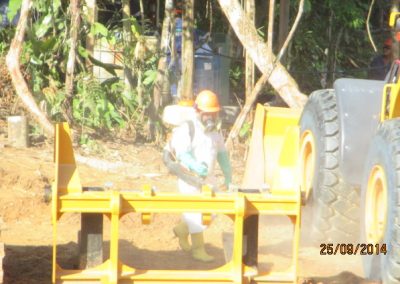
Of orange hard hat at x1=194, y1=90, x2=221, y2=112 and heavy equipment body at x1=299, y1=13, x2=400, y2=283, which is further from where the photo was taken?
orange hard hat at x1=194, y1=90, x2=221, y2=112

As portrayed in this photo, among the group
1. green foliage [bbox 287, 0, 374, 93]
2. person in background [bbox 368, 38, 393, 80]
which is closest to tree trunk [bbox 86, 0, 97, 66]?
person in background [bbox 368, 38, 393, 80]

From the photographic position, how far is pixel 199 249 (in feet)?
21.5

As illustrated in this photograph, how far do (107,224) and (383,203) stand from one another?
289 cm

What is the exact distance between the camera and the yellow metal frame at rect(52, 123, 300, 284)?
4980 mm

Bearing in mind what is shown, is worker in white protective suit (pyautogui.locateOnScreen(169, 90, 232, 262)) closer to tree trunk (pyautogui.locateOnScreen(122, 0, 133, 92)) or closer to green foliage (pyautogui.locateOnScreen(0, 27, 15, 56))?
tree trunk (pyautogui.locateOnScreen(122, 0, 133, 92))

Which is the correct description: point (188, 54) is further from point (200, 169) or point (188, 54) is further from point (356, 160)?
point (356, 160)

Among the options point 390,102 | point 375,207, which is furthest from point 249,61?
point 375,207

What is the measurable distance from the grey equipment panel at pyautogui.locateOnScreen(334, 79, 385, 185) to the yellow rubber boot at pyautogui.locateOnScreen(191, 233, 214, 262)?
3.90 feet

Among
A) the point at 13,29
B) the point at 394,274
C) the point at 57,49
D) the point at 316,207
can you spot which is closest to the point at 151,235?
the point at 316,207

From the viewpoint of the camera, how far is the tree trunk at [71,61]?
10.1 metres

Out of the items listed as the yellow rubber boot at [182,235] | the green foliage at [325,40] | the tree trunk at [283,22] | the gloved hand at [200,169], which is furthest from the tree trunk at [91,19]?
the gloved hand at [200,169]

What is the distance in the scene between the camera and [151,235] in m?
7.46

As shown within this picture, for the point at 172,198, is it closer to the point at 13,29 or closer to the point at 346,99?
the point at 346,99
